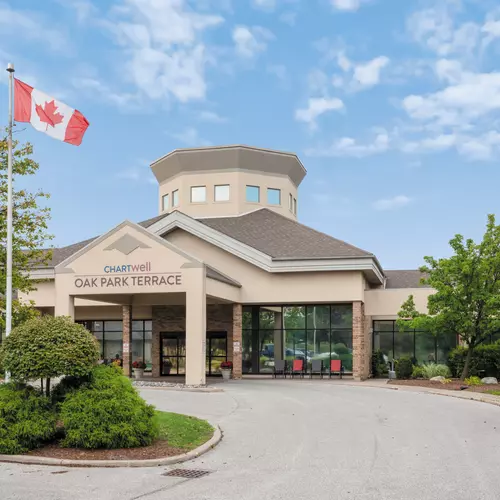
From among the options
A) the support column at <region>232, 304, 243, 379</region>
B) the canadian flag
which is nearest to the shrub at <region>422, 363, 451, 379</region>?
the support column at <region>232, 304, 243, 379</region>

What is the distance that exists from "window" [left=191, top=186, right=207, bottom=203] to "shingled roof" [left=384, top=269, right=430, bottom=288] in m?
12.6

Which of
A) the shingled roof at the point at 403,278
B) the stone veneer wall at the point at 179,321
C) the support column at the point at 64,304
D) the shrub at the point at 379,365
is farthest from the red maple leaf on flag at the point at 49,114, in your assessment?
the shingled roof at the point at 403,278

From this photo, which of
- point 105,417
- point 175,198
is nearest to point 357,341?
point 175,198

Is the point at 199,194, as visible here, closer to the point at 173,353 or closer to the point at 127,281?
the point at 173,353

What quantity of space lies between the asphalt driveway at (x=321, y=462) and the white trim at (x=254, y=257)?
491 inches

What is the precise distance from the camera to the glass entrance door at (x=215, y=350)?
3616cm

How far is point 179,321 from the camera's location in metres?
36.7

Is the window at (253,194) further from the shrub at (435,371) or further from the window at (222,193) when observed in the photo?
the shrub at (435,371)

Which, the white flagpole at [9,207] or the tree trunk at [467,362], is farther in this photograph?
the tree trunk at [467,362]

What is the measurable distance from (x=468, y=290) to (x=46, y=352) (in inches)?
809

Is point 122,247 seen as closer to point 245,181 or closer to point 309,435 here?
point 245,181

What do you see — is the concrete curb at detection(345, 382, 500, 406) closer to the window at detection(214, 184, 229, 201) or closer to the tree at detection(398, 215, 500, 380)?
the tree at detection(398, 215, 500, 380)

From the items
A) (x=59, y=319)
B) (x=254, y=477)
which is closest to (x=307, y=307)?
(x=59, y=319)

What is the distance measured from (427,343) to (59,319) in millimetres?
28102
